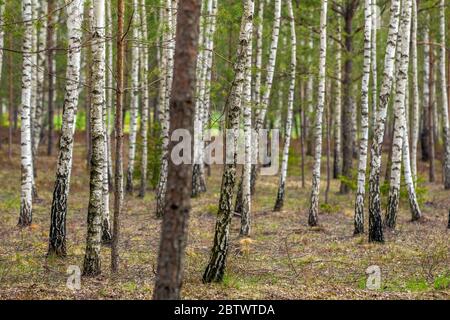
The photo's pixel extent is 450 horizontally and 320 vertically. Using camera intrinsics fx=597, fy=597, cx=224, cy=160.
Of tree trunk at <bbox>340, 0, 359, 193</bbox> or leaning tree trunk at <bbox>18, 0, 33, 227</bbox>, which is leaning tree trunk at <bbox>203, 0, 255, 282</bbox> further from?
tree trunk at <bbox>340, 0, 359, 193</bbox>

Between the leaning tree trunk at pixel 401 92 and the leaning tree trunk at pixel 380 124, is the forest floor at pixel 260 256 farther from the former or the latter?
the leaning tree trunk at pixel 401 92

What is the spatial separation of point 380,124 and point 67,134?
6.82m

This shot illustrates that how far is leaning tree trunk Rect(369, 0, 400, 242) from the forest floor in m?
0.54

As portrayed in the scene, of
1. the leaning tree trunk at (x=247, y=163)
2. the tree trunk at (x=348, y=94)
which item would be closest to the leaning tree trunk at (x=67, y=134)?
the leaning tree trunk at (x=247, y=163)

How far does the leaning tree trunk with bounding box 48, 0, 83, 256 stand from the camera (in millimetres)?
11273

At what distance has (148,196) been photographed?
70.4 ft

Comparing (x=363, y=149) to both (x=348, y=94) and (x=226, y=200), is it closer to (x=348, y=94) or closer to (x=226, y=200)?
(x=226, y=200)

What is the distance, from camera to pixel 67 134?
37.6 feet

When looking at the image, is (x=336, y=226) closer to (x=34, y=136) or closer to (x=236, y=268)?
(x=236, y=268)

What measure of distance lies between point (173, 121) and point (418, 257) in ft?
25.9

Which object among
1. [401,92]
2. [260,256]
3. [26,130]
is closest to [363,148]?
[401,92]

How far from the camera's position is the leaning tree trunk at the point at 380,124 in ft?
43.3
